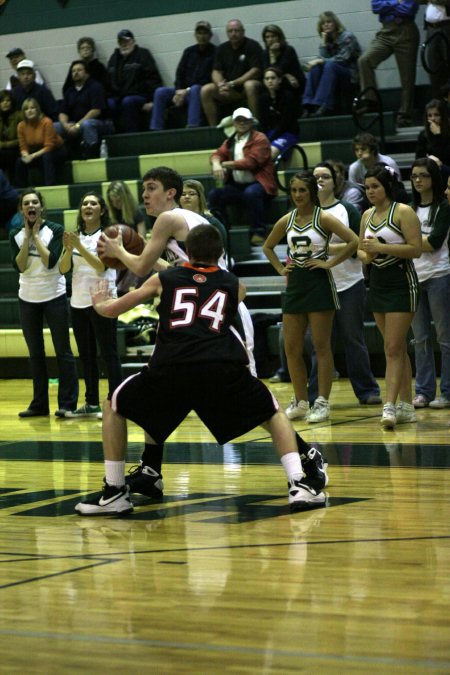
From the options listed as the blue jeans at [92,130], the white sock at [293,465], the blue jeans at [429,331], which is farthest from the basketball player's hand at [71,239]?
the blue jeans at [92,130]

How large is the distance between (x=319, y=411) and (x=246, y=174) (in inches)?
177

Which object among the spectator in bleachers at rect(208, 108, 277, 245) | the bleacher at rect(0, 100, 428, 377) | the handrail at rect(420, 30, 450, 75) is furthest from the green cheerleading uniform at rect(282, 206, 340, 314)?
the handrail at rect(420, 30, 450, 75)

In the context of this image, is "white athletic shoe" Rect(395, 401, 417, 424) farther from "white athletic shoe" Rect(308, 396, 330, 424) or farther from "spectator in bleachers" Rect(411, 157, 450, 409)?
"spectator in bleachers" Rect(411, 157, 450, 409)

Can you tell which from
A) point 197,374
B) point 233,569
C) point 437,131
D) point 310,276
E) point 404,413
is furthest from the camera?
point 437,131

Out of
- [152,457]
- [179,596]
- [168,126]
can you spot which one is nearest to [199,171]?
[168,126]

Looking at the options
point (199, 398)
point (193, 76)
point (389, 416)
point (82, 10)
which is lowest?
point (389, 416)

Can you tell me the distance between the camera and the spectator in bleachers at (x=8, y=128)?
14.0 meters

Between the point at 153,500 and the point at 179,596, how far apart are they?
1803 millimetres

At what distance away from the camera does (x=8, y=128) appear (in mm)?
14031

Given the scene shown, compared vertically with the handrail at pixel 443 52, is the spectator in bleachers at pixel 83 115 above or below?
below

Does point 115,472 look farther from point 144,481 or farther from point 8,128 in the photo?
point 8,128

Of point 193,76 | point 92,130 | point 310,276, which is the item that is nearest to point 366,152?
point 310,276

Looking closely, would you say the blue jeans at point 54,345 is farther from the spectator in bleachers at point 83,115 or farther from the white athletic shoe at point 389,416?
the spectator in bleachers at point 83,115

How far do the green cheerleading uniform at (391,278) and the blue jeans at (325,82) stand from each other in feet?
18.1
